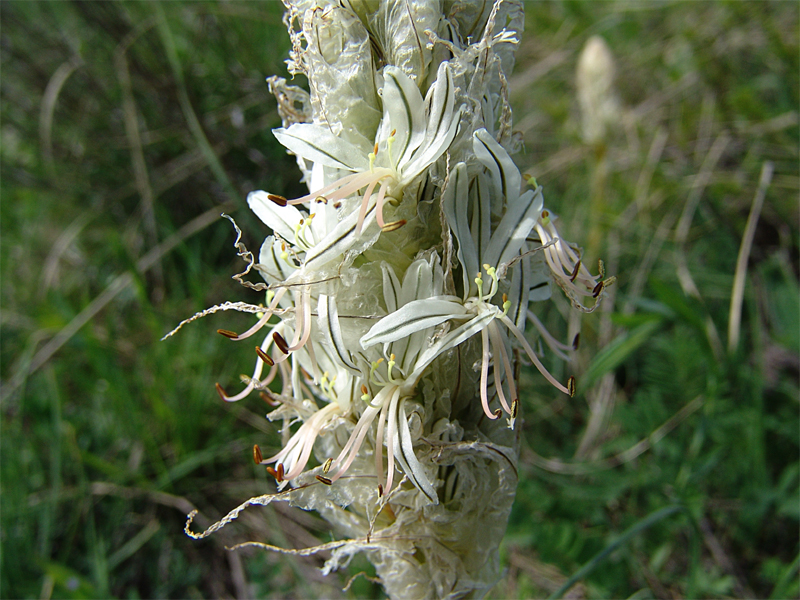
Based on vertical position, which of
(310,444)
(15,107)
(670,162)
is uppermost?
(15,107)

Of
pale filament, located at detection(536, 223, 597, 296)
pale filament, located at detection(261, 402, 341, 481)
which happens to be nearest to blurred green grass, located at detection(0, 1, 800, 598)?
pale filament, located at detection(536, 223, 597, 296)

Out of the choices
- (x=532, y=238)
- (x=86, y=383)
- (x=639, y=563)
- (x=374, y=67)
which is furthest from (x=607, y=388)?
(x=86, y=383)

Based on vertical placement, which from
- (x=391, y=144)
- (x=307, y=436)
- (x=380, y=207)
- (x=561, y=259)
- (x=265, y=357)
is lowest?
(x=307, y=436)

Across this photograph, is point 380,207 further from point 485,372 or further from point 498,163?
point 485,372

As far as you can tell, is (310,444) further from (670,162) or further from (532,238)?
(670,162)

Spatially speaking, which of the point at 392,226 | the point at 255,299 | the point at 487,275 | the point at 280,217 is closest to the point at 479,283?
the point at 487,275

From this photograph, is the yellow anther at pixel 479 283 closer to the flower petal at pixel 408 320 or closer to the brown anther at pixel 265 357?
the flower petal at pixel 408 320
